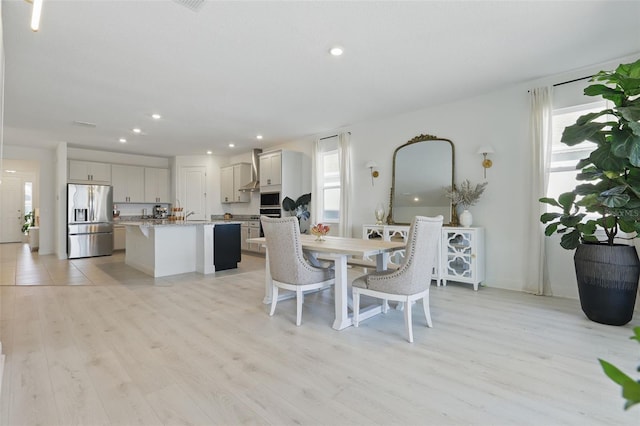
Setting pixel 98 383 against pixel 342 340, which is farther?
pixel 342 340

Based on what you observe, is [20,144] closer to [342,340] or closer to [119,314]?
[119,314]

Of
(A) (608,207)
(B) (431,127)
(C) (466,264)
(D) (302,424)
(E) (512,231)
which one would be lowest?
(D) (302,424)

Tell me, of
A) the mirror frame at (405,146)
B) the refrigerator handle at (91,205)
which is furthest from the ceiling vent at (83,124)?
the mirror frame at (405,146)

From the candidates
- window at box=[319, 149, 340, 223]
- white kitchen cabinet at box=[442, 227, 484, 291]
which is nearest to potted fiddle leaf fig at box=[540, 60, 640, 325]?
white kitchen cabinet at box=[442, 227, 484, 291]

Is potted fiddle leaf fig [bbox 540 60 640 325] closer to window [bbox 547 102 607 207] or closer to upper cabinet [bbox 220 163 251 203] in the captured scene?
window [bbox 547 102 607 207]

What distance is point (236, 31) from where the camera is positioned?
2803mm

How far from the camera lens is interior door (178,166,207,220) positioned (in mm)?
8719

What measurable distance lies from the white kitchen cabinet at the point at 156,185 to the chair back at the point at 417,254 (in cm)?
787

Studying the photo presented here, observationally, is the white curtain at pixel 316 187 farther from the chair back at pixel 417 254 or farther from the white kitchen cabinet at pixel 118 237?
the white kitchen cabinet at pixel 118 237

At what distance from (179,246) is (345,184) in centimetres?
302

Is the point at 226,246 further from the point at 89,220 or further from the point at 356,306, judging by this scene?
the point at 89,220

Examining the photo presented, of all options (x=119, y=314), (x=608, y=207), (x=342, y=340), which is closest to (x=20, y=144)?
(x=119, y=314)

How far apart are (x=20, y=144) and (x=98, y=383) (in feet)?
25.4

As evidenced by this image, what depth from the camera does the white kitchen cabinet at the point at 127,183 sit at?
8.09m
